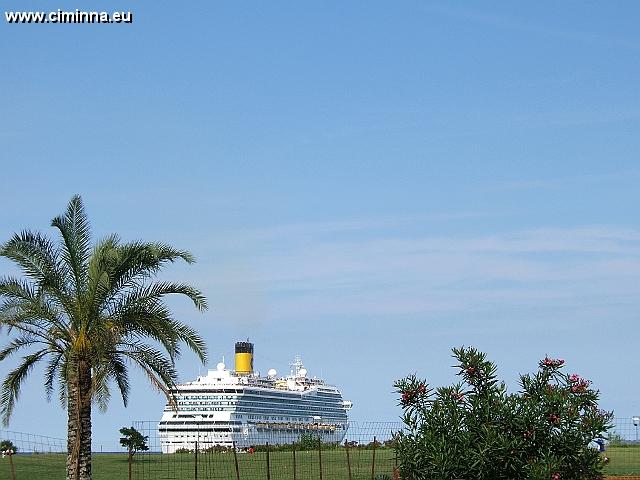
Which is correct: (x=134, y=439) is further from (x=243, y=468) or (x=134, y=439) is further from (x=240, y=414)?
(x=240, y=414)

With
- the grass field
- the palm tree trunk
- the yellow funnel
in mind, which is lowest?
the grass field

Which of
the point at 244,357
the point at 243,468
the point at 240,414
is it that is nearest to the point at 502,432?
the point at 243,468

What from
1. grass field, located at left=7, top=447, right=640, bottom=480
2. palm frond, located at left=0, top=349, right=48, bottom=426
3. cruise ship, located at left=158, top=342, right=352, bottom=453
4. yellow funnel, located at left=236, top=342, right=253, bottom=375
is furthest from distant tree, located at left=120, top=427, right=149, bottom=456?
yellow funnel, located at left=236, top=342, right=253, bottom=375

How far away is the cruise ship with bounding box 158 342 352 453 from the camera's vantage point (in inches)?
3669

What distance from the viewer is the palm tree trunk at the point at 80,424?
24109 mm

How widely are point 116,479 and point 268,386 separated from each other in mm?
65268

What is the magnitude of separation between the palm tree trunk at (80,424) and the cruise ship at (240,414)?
64873mm

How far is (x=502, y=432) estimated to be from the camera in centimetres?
1505

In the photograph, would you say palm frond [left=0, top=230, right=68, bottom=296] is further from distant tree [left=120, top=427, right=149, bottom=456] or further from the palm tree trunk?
distant tree [left=120, top=427, right=149, bottom=456]

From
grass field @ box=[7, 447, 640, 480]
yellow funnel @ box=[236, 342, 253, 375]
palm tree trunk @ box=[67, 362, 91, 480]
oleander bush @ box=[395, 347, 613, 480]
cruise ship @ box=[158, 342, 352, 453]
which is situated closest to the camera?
oleander bush @ box=[395, 347, 613, 480]

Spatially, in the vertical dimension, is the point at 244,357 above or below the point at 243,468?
above

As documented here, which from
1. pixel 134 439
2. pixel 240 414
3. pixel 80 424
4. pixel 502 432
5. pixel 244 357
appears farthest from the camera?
pixel 244 357

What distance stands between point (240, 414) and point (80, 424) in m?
71.4

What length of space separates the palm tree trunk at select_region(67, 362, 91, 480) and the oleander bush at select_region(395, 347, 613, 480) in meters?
10.9
